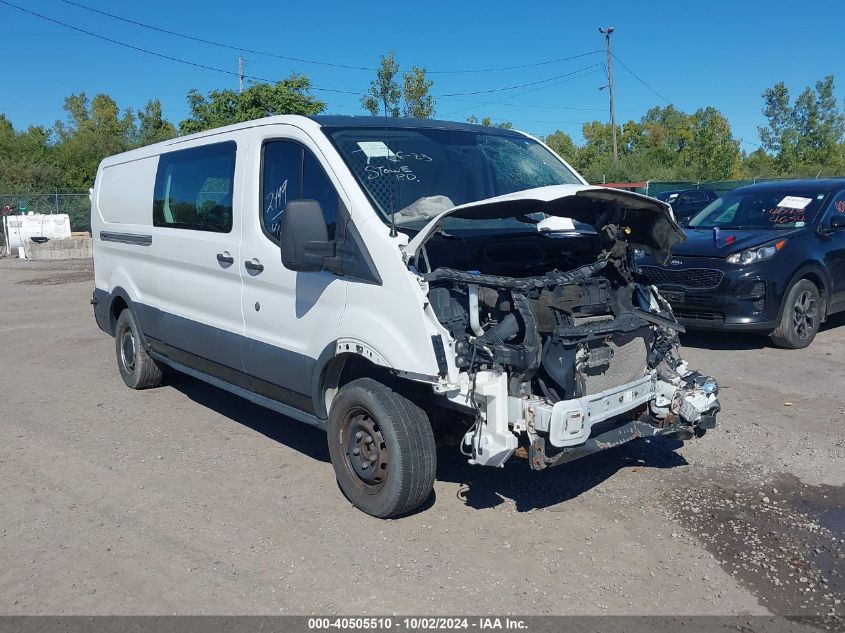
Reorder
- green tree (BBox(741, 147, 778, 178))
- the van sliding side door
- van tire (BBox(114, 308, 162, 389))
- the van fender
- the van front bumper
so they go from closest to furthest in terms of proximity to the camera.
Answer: the van front bumper, the van sliding side door, the van fender, van tire (BBox(114, 308, 162, 389)), green tree (BBox(741, 147, 778, 178))

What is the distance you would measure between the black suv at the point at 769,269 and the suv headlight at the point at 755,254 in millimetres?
10

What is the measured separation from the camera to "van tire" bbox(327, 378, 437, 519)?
4.16 meters

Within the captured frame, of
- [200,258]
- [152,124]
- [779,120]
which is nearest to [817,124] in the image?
[779,120]

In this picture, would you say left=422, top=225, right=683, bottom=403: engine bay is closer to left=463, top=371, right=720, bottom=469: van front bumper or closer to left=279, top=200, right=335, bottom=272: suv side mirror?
left=463, top=371, right=720, bottom=469: van front bumper

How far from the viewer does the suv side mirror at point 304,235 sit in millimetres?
4254

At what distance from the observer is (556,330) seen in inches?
158

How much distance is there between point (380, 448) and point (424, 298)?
0.95m

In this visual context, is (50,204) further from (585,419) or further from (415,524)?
(585,419)

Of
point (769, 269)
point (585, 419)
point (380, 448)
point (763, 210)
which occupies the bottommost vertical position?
point (380, 448)

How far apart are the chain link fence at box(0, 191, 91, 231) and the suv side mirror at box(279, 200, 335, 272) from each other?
29.9 m

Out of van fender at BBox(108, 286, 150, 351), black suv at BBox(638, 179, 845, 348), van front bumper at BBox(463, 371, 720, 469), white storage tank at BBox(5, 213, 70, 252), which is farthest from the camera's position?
white storage tank at BBox(5, 213, 70, 252)

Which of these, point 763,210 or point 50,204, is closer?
point 763,210

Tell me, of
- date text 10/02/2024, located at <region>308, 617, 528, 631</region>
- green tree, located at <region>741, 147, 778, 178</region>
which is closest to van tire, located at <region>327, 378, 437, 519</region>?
date text 10/02/2024, located at <region>308, 617, 528, 631</region>

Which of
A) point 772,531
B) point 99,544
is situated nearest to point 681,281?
point 772,531
